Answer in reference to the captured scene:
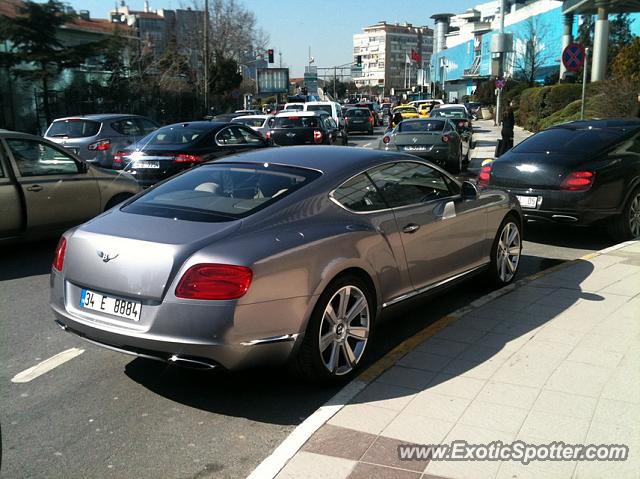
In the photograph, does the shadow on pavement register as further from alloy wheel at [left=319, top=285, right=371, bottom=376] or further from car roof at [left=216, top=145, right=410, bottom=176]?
alloy wheel at [left=319, top=285, right=371, bottom=376]

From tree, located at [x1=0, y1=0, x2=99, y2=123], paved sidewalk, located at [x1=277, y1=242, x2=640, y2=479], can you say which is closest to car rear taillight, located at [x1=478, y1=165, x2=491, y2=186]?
paved sidewalk, located at [x1=277, y1=242, x2=640, y2=479]

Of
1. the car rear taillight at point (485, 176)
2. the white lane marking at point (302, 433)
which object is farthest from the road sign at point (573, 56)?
the white lane marking at point (302, 433)

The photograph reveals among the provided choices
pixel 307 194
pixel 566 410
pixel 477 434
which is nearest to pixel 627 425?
pixel 566 410

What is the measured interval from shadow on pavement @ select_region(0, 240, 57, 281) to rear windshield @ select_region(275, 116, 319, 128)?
1107cm

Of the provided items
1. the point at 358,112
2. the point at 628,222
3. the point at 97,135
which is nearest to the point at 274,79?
the point at 358,112

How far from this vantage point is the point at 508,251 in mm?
6492

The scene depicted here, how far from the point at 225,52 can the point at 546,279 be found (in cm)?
5815

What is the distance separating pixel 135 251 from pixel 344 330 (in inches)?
56.5

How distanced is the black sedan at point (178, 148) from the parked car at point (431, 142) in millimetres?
4972

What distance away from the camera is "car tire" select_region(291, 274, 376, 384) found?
13.1ft

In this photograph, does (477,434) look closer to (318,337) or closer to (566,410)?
(566,410)

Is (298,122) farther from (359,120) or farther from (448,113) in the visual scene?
(359,120)

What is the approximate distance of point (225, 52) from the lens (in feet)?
199

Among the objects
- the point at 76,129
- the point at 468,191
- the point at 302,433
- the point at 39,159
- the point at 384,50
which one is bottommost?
the point at 302,433
